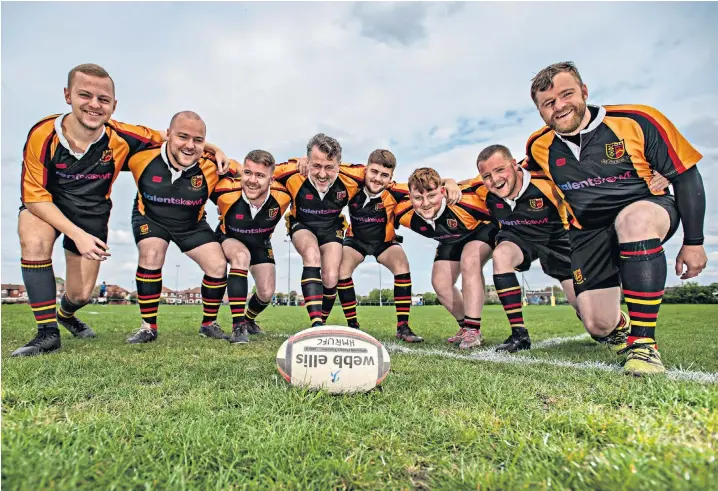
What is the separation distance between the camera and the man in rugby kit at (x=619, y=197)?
320 cm

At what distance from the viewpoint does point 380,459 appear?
1.65 meters

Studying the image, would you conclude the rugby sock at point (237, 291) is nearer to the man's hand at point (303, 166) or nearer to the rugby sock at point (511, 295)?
the man's hand at point (303, 166)

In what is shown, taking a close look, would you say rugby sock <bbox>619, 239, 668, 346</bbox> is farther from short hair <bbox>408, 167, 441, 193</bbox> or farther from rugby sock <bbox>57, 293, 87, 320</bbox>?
rugby sock <bbox>57, 293, 87, 320</bbox>

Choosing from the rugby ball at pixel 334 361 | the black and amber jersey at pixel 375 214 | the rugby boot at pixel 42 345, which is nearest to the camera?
the rugby ball at pixel 334 361

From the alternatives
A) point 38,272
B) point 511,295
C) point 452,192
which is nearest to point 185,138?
point 38,272

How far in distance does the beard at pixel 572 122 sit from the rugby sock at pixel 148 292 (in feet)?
14.4

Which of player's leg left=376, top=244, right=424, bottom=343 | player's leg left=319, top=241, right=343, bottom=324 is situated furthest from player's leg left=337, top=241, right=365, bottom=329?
player's leg left=376, top=244, right=424, bottom=343

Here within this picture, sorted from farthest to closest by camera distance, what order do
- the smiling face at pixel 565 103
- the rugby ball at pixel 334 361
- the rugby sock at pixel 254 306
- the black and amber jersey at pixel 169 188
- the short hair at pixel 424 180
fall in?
the rugby sock at pixel 254 306, the short hair at pixel 424 180, the black and amber jersey at pixel 169 188, the smiling face at pixel 565 103, the rugby ball at pixel 334 361

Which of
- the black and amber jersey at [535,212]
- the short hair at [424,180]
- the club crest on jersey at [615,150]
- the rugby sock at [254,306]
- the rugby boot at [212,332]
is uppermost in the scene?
the short hair at [424,180]

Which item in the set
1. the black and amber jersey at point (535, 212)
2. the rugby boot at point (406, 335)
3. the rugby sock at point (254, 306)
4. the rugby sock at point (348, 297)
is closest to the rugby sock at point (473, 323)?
the rugby boot at point (406, 335)

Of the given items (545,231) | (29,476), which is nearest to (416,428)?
(29,476)

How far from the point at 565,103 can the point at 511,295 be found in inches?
87.2

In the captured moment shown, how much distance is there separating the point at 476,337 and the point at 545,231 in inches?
56.1

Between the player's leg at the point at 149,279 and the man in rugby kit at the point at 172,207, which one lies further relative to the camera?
the player's leg at the point at 149,279
